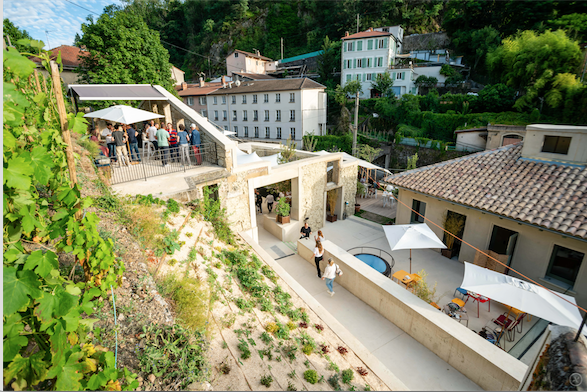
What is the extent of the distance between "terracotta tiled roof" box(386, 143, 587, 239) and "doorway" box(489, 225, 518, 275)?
44.1 inches

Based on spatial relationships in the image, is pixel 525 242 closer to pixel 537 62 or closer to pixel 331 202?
pixel 331 202

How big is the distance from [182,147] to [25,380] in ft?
28.6

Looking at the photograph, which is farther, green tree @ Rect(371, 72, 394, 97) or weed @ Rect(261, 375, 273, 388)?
green tree @ Rect(371, 72, 394, 97)

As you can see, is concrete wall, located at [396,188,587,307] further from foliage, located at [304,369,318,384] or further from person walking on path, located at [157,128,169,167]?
person walking on path, located at [157,128,169,167]

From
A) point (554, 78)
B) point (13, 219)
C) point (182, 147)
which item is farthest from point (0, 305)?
point (554, 78)

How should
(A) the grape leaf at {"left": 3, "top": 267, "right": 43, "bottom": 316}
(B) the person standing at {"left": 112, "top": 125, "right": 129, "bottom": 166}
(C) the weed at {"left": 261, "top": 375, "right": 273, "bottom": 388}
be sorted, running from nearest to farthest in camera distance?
1. (A) the grape leaf at {"left": 3, "top": 267, "right": 43, "bottom": 316}
2. (C) the weed at {"left": 261, "top": 375, "right": 273, "bottom": 388}
3. (B) the person standing at {"left": 112, "top": 125, "right": 129, "bottom": 166}

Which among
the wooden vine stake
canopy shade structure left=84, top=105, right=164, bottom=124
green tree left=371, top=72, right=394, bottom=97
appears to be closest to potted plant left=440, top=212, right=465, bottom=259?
the wooden vine stake

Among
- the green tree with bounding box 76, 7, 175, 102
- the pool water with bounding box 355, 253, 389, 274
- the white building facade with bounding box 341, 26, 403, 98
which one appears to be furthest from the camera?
the white building facade with bounding box 341, 26, 403, 98

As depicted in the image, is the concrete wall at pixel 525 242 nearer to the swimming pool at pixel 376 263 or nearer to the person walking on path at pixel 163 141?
the swimming pool at pixel 376 263

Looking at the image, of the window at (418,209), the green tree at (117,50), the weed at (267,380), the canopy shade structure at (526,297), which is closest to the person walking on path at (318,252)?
the canopy shade structure at (526,297)

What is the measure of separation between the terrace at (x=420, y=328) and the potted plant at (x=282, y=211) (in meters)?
2.01

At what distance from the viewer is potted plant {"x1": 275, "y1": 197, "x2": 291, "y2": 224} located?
13281 millimetres

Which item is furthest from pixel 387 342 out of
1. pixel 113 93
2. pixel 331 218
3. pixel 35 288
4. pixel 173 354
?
pixel 113 93

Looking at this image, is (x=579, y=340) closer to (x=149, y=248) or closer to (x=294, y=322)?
(x=294, y=322)
